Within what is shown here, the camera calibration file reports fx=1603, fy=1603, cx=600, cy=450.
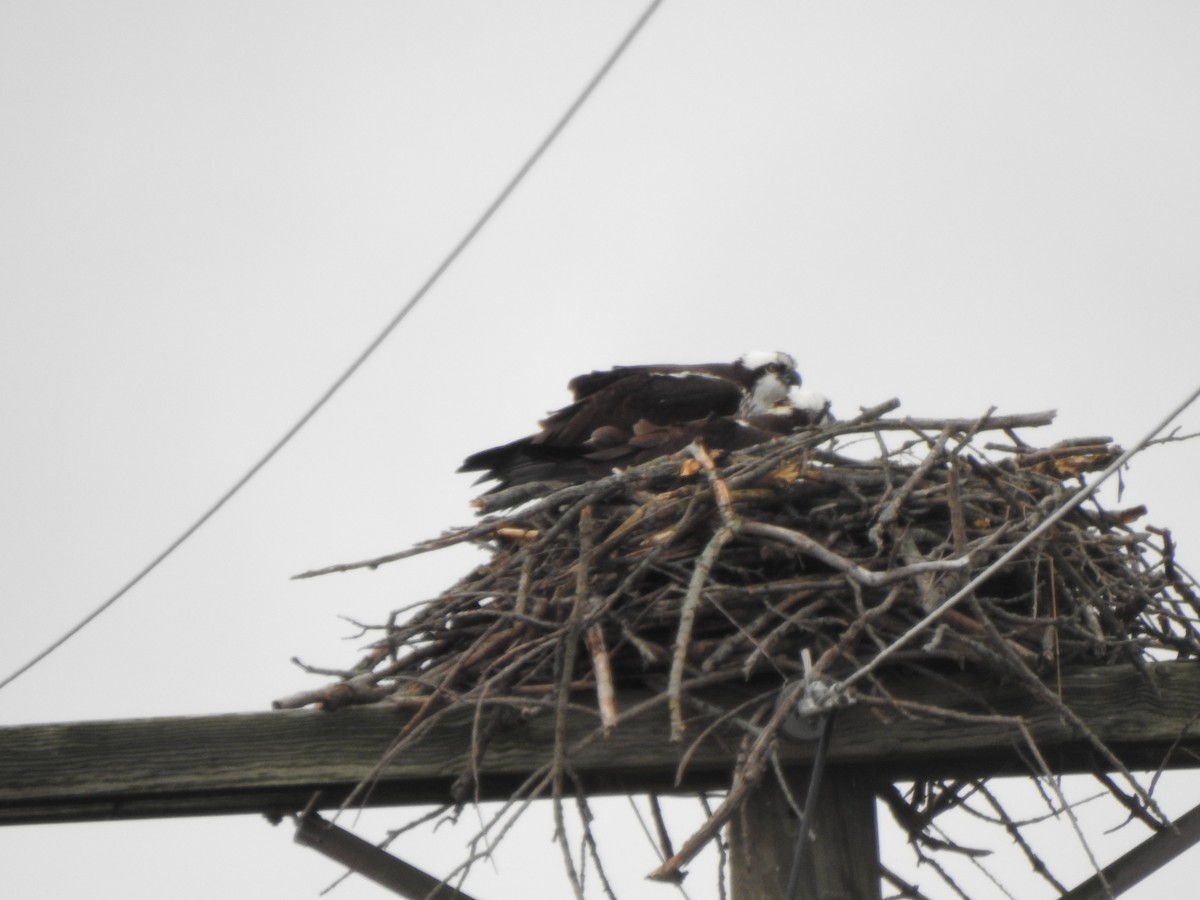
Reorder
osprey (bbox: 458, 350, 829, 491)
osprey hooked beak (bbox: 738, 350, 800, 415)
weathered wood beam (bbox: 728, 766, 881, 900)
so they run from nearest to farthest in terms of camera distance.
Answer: weathered wood beam (bbox: 728, 766, 881, 900) < osprey (bbox: 458, 350, 829, 491) < osprey hooked beak (bbox: 738, 350, 800, 415)

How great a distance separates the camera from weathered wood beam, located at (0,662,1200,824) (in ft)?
10.3

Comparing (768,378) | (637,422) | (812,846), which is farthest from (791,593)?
(768,378)

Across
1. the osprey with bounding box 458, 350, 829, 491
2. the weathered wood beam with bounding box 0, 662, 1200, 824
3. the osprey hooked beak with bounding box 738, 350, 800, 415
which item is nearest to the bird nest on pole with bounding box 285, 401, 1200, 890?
the weathered wood beam with bounding box 0, 662, 1200, 824

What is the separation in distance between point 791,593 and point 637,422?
179 centimetres

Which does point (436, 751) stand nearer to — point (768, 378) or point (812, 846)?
point (812, 846)

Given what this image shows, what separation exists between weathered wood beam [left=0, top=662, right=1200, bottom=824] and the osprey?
5.11 ft

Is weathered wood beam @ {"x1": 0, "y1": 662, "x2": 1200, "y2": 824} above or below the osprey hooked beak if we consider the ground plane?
below

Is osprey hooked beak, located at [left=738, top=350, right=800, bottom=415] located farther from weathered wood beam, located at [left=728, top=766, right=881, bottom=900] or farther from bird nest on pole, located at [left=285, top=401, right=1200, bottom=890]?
weathered wood beam, located at [left=728, top=766, right=881, bottom=900]

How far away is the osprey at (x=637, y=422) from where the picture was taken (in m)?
4.78

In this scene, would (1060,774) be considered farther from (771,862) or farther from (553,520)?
(553,520)

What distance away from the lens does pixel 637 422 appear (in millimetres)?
5023

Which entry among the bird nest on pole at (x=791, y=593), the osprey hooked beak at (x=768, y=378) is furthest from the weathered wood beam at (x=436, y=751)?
the osprey hooked beak at (x=768, y=378)

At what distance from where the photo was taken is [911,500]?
11.7 ft

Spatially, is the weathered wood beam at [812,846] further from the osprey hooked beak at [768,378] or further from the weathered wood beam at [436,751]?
the osprey hooked beak at [768,378]
